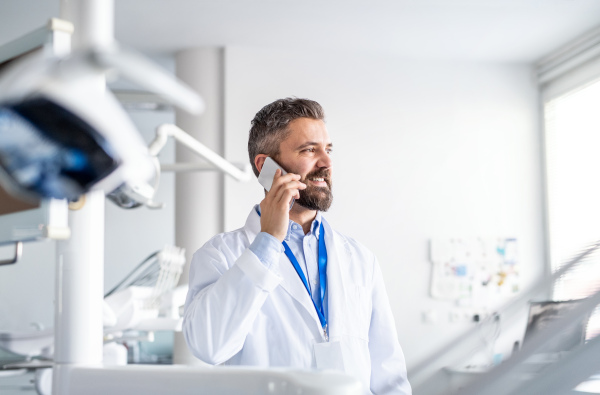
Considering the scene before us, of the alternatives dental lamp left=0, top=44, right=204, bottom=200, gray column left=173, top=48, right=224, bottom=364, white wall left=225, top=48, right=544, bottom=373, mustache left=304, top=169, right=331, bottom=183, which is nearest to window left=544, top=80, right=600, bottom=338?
white wall left=225, top=48, right=544, bottom=373

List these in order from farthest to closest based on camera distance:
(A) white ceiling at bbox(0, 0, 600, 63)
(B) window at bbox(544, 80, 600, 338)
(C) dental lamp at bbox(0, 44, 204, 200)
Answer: (B) window at bbox(544, 80, 600, 338) < (A) white ceiling at bbox(0, 0, 600, 63) < (C) dental lamp at bbox(0, 44, 204, 200)

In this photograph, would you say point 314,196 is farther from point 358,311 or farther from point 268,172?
point 358,311

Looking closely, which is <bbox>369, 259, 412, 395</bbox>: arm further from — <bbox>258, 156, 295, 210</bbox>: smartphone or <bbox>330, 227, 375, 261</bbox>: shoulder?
<bbox>258, 156, 295, 210</bbox>: smartphone

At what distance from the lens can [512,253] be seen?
5.78 meters

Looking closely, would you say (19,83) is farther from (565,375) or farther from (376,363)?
(376,363)

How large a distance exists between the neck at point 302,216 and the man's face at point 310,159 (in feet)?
0.14

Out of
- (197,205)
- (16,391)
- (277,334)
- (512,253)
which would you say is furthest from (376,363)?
(16,391)

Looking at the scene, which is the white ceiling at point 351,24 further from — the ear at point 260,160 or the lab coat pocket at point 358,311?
the lab coat pocket at point 358,311

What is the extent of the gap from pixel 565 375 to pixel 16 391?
608 cm

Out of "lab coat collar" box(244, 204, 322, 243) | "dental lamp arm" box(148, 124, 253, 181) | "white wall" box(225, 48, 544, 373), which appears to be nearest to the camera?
"lab coat collar" box(244, 204, 322, 243)

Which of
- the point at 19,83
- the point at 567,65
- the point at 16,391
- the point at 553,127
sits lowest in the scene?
the point at 16,391

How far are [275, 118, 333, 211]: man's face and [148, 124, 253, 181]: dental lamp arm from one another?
1.54ft

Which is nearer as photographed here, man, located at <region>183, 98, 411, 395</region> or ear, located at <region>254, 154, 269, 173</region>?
man, located at <region>183, 98, 411, 395</region>

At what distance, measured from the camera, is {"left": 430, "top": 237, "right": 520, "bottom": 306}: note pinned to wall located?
5613mm
